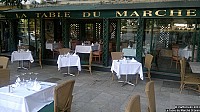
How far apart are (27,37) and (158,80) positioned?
8.16 meters

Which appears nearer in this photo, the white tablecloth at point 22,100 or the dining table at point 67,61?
the white tablecloth at point 22,100

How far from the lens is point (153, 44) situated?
953 centimetres

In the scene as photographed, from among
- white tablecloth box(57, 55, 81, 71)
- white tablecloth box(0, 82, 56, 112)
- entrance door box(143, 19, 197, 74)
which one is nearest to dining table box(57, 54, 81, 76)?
white tablecloth box(57, 55, 81, 71)

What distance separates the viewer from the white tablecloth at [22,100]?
3.65 m

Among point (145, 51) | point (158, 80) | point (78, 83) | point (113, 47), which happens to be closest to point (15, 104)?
point (78, 83)

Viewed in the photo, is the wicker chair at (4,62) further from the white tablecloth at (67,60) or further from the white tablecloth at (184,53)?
the white tablecloth at (184,53)

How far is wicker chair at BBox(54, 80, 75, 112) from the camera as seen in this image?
3688 millimetres

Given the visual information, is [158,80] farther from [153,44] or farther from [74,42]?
[74,42]

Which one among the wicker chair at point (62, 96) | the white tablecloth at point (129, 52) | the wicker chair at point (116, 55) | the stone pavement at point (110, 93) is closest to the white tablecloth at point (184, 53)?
the stone pavement at point (110, 93)

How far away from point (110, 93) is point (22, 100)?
3.56 metres

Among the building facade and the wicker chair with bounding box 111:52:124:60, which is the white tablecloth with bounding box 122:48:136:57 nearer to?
the building facade

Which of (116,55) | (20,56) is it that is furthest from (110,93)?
(20,56)

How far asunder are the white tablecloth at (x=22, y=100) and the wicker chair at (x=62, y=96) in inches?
14.5

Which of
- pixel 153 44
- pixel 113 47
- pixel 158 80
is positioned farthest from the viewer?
pixel 113 47
